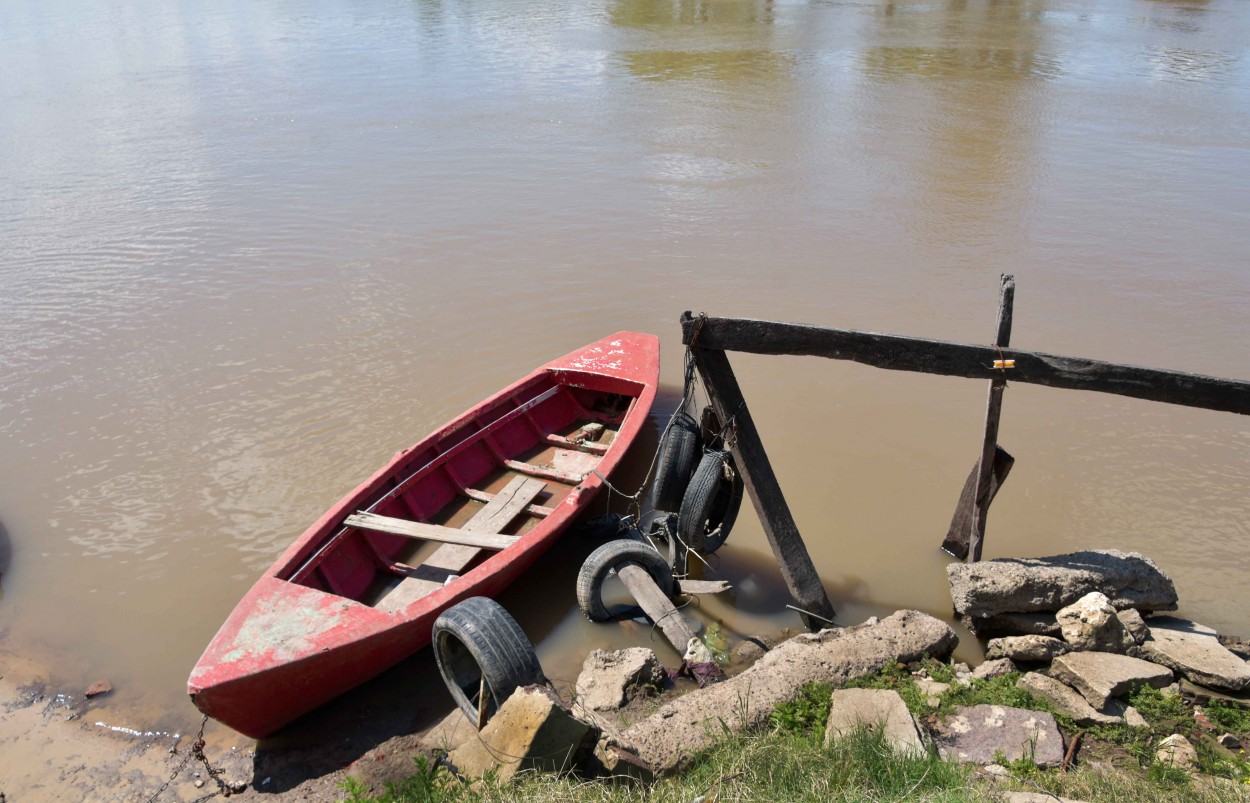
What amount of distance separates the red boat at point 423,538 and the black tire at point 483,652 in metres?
0.35

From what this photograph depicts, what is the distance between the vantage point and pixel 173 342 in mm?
10703

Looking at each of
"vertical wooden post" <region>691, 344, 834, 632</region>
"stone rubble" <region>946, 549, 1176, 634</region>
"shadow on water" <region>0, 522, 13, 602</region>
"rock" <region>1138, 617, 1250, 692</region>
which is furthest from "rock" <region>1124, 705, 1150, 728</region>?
"shadow on water" <region>0, 522, 13, 602</region>

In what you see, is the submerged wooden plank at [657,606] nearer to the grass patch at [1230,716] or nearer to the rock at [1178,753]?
the rock at [1178,753]

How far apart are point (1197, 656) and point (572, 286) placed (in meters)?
8.55

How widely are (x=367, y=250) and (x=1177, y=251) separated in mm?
11884

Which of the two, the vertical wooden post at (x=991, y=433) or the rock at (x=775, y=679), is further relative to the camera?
the vertical wooden post at (x=991, y=433)

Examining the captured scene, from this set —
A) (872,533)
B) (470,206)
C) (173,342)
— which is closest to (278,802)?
(872,533)

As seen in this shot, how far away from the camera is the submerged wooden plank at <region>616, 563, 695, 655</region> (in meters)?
6.17

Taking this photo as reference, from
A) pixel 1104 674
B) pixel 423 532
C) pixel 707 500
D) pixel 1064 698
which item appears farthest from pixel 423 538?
pixel 1104 674

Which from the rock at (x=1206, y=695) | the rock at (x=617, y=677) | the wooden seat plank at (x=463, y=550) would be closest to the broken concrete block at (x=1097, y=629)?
the rock at (x=1206, y=695)

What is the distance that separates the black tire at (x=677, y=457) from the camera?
6.37 m

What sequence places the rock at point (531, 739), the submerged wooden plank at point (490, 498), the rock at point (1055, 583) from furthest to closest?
1. the submerged wooden plank at point (490, 498)
2. the rock at point (1055, 583)
3. the rock at point (531, 739)

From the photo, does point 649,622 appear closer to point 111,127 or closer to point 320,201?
point 320,201

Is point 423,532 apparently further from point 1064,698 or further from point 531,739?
point 1064,698
